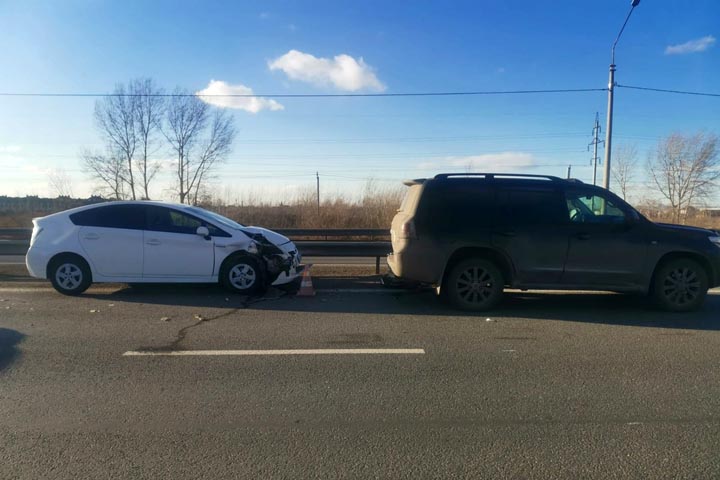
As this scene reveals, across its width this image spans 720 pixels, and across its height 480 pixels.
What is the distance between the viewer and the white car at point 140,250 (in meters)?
7.84

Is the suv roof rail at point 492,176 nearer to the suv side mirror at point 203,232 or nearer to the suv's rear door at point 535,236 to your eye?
the suv's rear door at point 535,236

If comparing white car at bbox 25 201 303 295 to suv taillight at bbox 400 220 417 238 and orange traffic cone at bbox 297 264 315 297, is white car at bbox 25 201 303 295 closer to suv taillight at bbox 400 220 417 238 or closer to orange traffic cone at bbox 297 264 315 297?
orange traffic cone at bbox 297 264 315 297

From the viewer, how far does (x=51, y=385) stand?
167 inches

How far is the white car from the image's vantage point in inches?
309

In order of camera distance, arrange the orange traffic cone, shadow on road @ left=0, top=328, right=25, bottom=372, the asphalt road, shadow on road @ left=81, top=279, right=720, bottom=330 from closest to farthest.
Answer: the asphalt road, shadow on road @ left=0, top=328, right=25, bottom=372, shadow on road @ left=81, top=279, right=720, bottom=330, the orange traffic cone

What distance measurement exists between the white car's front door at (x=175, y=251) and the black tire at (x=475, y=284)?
13.2 feet

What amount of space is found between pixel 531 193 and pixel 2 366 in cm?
693

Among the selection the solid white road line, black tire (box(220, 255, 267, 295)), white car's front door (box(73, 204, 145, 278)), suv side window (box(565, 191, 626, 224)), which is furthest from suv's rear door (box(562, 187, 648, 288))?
white car's front door (box(73, 204, 145, 278))

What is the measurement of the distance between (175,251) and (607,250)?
268 inches

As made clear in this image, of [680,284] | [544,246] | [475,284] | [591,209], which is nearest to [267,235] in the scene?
[475,284]

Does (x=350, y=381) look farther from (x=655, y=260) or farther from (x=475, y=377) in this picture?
(x=655, y=260)

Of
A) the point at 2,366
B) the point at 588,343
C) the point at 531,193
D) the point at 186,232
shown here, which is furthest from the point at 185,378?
the point at 531,193

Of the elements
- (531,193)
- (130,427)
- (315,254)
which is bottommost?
(130,427)

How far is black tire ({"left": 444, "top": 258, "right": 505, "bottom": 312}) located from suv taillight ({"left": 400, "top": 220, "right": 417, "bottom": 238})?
815 millimetres
